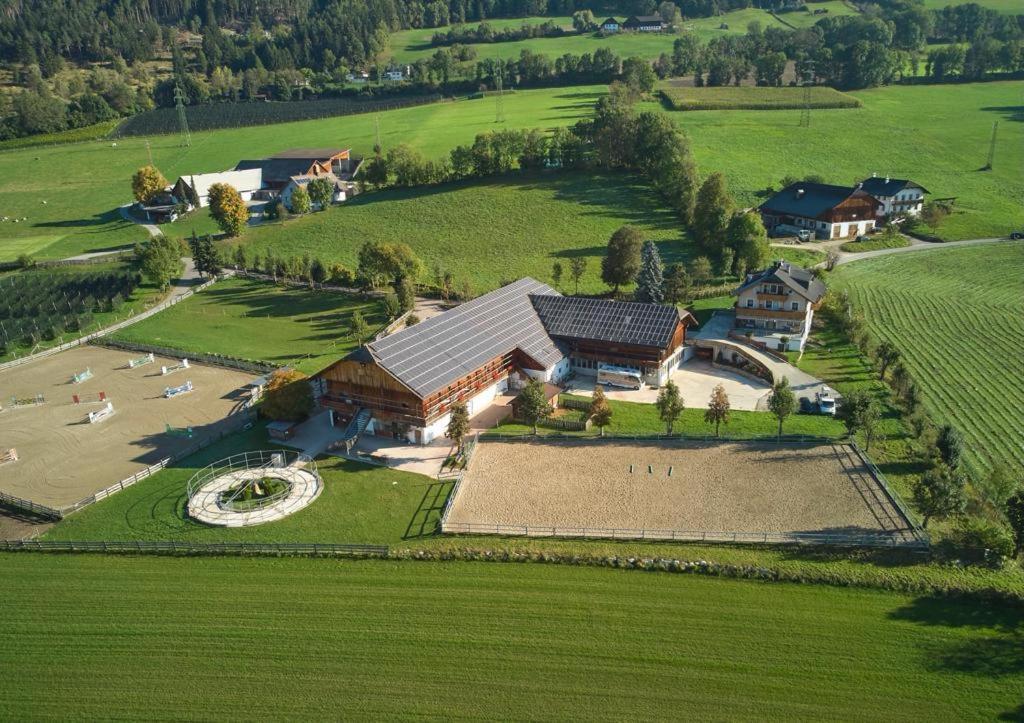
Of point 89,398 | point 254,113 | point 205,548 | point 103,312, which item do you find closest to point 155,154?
point 254,113

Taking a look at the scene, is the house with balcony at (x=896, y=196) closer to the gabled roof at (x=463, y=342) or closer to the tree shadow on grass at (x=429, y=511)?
the gabled roof at (x=463, y=342)

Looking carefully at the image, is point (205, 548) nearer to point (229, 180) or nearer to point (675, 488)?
point (675, 488)

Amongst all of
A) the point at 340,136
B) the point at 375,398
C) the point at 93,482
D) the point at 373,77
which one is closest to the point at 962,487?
the point at 375,398

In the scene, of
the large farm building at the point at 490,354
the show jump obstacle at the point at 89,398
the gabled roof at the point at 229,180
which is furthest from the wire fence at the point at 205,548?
the gabled roof at the point at 229,180

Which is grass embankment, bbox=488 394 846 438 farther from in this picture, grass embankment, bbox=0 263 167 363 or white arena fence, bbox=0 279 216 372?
grass embankment, bbox=0 263 167 363

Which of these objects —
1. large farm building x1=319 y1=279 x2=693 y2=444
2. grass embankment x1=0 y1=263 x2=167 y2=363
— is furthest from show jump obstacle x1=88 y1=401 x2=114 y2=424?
grass embankment x1=0 y1=263 x2=167 y2=363

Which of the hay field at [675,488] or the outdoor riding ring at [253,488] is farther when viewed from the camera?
the outdoor riding ring at [253,488]

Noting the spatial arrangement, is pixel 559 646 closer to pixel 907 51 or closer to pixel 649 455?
pixel 649 455
